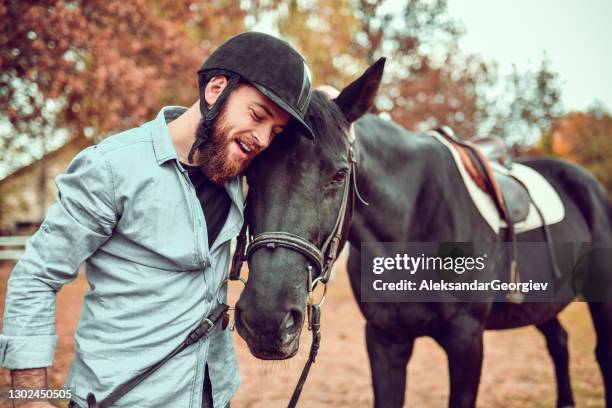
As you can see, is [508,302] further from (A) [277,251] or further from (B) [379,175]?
(A) [277,251]

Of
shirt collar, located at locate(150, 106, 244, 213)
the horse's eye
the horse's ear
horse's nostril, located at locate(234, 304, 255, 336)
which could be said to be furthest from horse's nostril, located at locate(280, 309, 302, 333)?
the horse's ear

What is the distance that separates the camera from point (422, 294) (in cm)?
256

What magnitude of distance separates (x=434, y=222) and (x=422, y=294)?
0.42 meters

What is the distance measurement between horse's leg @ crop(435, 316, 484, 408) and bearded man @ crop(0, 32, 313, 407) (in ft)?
4.27

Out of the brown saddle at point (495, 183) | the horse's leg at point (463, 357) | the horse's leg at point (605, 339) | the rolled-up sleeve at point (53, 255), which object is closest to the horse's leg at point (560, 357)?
the horse's leg at point (605, 339)

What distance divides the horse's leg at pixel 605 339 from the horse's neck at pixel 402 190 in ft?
7.01

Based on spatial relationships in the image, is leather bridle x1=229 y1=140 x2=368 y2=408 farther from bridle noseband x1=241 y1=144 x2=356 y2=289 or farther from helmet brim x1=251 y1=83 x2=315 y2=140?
helmet brim x1=251 y1=83 x2=315 y2=140

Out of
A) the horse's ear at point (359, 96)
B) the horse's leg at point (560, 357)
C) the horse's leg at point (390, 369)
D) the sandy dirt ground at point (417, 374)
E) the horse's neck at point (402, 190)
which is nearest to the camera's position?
the horse's ear at point (359, 96)

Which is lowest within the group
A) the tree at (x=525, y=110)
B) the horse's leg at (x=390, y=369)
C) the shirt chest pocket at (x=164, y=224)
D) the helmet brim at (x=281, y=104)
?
the horse's leg at (x=390, y=369)

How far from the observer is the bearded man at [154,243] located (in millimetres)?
1513

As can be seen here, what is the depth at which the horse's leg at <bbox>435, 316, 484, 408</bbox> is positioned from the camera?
8.23 ft

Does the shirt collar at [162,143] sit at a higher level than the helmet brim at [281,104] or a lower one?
lower

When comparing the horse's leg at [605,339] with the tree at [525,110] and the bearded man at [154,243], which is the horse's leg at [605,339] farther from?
the tree at [525,110]

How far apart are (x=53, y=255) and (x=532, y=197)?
325 cm
